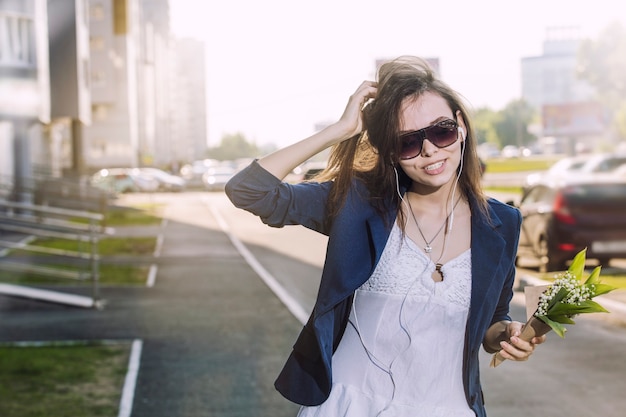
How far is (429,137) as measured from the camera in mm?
3330

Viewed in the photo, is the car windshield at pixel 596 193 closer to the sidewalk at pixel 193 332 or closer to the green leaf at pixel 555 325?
the sidewalk at pixel 193 332

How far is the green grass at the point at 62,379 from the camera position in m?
7.79

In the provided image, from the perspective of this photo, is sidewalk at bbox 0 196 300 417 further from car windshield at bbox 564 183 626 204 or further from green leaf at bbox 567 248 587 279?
car windshield at bbox 564 183 626 204

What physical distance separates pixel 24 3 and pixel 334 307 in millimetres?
29968

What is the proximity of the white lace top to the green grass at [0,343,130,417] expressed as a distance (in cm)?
470

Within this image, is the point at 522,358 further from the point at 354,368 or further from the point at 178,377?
the point at 178,377

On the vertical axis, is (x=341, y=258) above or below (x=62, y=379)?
above

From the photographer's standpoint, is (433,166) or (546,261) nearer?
(433,166)

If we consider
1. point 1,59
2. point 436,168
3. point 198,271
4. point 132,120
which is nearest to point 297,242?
point 198,271

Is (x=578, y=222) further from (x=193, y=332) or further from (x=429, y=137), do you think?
(x=429, y=137)

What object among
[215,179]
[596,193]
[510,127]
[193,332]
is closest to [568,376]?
[193,332]

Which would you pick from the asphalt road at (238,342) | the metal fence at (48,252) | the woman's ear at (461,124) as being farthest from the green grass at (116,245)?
the woman's ear at (461,124)

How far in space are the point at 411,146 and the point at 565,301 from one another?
651 millimetres

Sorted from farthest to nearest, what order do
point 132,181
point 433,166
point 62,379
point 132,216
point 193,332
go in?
1. point 132,181
2. point 132,216
3. point 193,332
4. point 62,379
5. point 433,166
